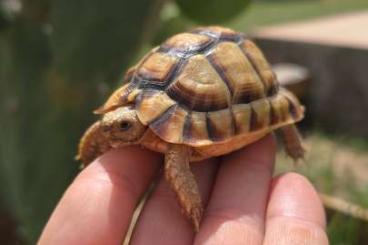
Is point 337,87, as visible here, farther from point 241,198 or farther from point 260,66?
point 241,198

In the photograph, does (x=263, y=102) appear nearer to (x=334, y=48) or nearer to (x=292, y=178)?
(x=292, y=178)

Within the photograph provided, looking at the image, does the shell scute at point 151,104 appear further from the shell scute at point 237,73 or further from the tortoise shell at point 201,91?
the shell scute at point 237,73

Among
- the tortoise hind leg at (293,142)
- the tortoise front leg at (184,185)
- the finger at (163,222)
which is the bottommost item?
the tortoise hind leg at (293,142)

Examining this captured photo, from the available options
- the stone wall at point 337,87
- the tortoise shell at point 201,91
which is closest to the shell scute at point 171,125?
the tortoise shell at point 201,91

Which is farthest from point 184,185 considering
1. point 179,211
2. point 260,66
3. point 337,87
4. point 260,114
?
point 337,87

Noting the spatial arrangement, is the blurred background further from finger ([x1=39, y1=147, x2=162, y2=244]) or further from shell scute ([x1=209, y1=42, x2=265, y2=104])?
→ finger ([x1=39, y1=147, x2=162, y2=244])

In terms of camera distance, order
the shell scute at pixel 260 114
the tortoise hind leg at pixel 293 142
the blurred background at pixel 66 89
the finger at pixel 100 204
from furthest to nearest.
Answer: the blurred background at pixel 66 89
the tortoise hind leg at pixel 293 142
the shell scute at pixel 260 114
the finger at pixel 100 204

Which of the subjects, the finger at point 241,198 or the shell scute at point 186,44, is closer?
the finger at point 241,198
